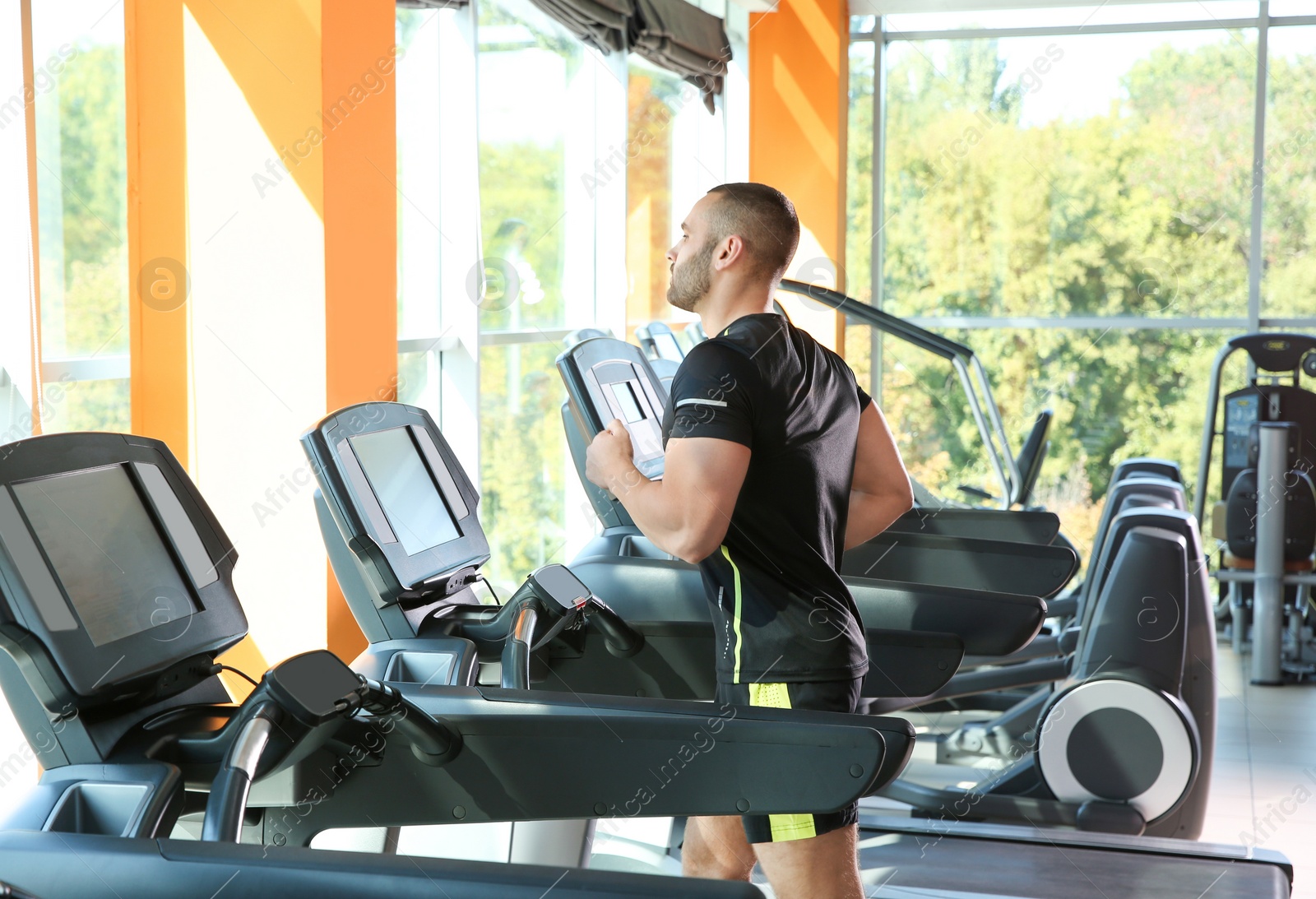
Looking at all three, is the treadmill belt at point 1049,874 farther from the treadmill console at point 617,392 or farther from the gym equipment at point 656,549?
the treadmill console at point 617,392

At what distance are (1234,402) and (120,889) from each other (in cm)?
590

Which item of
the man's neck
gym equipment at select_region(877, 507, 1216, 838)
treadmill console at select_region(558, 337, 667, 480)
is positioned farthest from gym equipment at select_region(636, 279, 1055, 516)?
the man's neck

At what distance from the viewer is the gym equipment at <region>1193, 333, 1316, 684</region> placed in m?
5.22

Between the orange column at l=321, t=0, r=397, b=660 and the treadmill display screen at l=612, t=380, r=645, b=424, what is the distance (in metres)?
0.51

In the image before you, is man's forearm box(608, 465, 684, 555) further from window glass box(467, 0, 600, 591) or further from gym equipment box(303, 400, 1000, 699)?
window glass box(467, 0, 600, 591)

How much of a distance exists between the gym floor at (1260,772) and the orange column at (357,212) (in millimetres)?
1668

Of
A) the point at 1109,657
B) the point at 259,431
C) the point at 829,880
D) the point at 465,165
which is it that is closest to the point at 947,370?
the point at 465,165

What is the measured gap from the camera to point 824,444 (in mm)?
1822

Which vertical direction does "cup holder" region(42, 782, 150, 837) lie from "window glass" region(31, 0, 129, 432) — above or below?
below

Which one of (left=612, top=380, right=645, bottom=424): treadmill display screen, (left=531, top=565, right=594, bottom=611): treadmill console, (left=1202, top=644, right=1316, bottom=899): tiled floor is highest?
(left=612, top=380, right=645, bottom=424): treadmill display screen

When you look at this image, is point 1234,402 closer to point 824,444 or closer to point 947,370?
point 947,370

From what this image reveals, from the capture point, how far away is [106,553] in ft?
4.62

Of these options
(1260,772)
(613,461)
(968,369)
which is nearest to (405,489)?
(613,461)

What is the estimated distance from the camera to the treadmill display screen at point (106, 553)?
134cm
